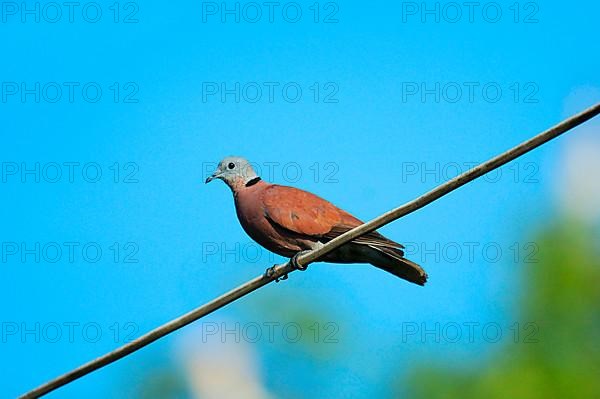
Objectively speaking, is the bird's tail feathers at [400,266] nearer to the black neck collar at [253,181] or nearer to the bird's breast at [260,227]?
the bird's breast at [260,227]

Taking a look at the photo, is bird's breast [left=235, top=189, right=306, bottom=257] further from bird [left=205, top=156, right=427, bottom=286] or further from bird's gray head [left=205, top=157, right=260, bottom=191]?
bird's gray head [left=205, top=157, right=260, bottom=191]

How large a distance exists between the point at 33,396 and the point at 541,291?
702cm

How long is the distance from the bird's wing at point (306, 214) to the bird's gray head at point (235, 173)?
0.48 m

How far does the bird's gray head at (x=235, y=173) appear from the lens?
9.02 m

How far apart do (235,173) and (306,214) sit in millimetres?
1009

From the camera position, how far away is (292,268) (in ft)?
23.9

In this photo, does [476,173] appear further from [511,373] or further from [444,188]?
[511,373]

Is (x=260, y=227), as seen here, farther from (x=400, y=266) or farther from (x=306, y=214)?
(x=400, y=266)

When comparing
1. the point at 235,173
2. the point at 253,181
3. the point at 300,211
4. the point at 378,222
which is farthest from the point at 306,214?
the point at 378,222

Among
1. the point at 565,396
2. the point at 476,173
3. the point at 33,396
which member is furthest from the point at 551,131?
the point at 565,396

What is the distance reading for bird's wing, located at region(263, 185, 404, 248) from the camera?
27.1 ft

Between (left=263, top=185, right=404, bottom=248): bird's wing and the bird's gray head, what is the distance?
481mm

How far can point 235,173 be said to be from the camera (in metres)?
9.07

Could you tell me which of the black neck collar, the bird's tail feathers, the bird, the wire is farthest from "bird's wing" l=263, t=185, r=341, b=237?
the wire
